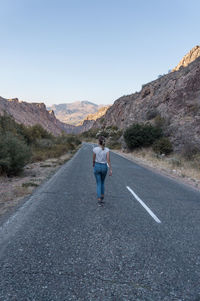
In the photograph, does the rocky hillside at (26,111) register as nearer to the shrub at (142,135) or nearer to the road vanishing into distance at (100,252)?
the shrub at (142,135)

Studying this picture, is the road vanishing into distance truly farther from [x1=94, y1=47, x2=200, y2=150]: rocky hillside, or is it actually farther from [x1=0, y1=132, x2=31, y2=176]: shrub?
[x1=94, y1=47, x2=200, y2=150]: rocky hillside

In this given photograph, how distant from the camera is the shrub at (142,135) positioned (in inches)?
1070

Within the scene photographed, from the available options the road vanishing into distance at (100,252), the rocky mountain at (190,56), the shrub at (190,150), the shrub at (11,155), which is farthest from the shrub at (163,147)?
the rocky mountain at (190,56)

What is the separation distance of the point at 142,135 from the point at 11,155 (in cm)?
1995

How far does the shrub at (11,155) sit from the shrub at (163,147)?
54.2ft

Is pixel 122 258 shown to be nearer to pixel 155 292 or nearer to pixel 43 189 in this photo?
pixel 155 292

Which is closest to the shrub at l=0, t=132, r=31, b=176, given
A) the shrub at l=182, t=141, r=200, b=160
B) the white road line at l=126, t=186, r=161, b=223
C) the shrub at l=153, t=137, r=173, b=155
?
the white road line at l=126, t=186, r=161, b=223

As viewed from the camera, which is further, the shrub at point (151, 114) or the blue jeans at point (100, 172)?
the shrub at point (151, 114)

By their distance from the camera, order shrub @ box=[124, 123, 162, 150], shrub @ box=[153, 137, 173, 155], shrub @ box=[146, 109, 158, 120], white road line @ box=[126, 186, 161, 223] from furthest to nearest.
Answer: shrub @ box=[146, 109, 158, 120]
shrub @ box=[124, 123, 162, 150]
shrub @ box=[153, 137, 173, 155]
white road line @ box=[126, 186, 161, 223]

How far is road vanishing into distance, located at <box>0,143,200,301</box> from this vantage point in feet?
8.70

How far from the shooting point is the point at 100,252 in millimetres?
3570

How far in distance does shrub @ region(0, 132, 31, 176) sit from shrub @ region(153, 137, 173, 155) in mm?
16530

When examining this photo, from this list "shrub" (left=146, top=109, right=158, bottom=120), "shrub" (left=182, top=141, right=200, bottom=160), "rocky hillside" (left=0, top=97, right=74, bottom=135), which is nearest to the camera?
"shrub" (left=182, top=141, right=200, bottom=160)

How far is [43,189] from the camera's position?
8.09m
